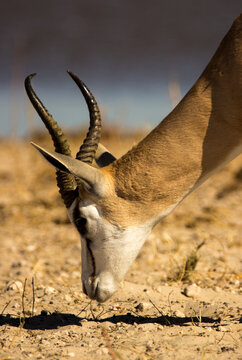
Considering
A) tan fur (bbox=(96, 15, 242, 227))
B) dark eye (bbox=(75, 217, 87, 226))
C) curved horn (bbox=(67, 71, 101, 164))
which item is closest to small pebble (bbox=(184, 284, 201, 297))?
tan fur (bbox=(96, 15, 242, 227))

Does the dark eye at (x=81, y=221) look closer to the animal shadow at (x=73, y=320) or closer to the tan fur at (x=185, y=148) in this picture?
the tan fur at (x=185, y=148)

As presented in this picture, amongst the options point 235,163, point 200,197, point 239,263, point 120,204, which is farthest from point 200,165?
point 235,163

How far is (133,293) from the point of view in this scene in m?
4.90

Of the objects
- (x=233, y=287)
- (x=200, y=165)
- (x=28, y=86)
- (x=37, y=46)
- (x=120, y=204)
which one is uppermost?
(x=37, y=46)

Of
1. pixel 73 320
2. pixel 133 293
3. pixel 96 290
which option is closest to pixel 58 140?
pixel 96 290

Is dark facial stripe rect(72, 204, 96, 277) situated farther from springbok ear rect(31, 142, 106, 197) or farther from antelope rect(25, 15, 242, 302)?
springbok ear rect(31, 142, 106, 197)

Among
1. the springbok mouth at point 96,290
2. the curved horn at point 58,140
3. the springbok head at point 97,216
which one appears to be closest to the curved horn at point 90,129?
the springbok head at point 97,216

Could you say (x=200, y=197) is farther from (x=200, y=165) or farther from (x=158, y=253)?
(x=200, y=165)

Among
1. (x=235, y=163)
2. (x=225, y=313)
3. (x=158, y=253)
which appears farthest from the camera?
(x=235, y=163)

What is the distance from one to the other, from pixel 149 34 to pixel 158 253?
15.2 metres

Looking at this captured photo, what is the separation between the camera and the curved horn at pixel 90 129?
4094mm

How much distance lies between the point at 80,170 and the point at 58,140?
30cm

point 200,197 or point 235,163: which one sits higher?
point 235,163

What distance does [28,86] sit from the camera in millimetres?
4023
